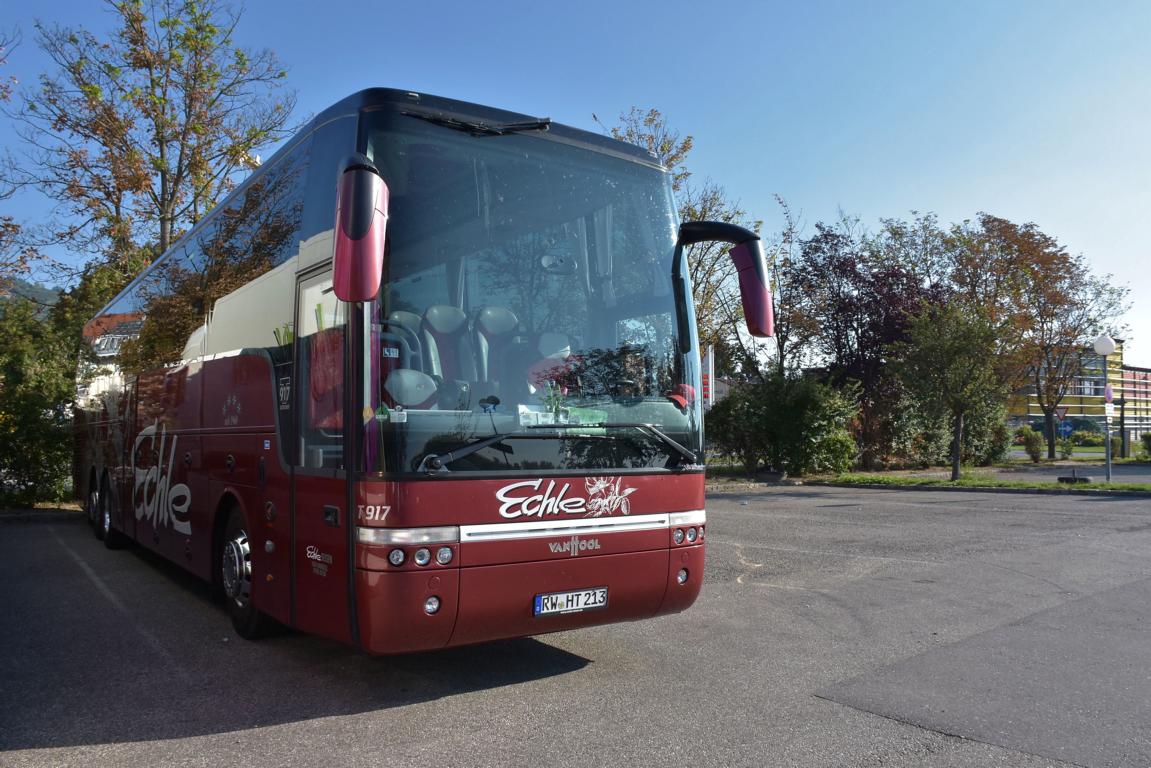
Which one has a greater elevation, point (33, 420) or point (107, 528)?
point (33, 420)

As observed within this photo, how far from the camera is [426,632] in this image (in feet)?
15.4

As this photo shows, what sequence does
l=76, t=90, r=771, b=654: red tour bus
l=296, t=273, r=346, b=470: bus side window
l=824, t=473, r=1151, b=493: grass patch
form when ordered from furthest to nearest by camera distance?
l=824, t=473, r=1151, b=493: grass patch → l=296, t=273, r=346, b=470: bus side window → l=76, t=90, r=771, b=654: red tour bus

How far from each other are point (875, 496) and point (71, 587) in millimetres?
16418

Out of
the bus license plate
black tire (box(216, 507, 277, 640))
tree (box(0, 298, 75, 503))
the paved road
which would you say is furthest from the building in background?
tree (box(0, 298, 75, 503))

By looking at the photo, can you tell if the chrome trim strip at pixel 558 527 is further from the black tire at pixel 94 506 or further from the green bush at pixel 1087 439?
the green bush at pixel 1087 439

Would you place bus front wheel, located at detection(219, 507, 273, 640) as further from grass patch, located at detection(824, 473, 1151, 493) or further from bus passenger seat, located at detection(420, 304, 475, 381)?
grass patch, located at detection(824, 473, 1151, 493)

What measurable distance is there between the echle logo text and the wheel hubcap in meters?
2.44

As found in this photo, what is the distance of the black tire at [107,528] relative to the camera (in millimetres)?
11523

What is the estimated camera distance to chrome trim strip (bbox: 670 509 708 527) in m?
5.60

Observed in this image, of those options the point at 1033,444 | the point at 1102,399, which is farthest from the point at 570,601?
the point at 1102,399

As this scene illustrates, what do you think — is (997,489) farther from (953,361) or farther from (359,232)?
(359,232)

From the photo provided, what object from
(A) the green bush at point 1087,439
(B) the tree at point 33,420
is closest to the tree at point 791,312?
(B) the tree at point 33,420

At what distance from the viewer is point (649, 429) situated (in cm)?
545

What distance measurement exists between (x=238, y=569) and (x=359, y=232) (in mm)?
3287
